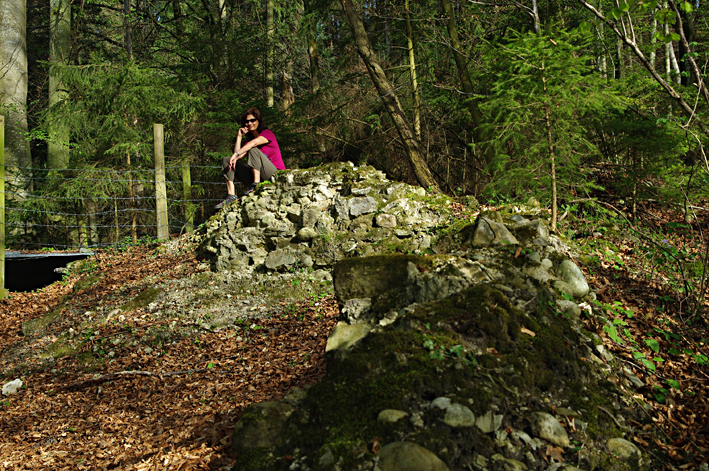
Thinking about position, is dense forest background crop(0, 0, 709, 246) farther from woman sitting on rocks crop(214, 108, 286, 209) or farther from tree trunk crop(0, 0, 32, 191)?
woman sitting on rocks crop(214, 108, 286, 209)

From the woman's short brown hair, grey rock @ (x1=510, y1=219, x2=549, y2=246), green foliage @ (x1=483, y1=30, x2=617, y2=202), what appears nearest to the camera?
grey rock @ (x1=510, y1=219, x2=549, y2=246)

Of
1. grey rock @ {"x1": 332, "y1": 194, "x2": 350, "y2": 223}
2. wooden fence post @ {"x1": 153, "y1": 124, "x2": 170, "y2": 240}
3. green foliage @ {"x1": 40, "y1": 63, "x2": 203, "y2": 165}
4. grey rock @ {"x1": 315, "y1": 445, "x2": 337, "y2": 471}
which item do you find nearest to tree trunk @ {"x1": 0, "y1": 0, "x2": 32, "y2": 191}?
green foliage @ {"x1": 40, "y1": 63, "x2": 203, "y2": 165}

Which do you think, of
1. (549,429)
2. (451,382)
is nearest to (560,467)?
(549,429)

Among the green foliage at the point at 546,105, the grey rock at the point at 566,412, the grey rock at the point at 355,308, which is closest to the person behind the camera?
the grey rock at the point at 566,412

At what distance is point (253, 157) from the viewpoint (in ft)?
22.1

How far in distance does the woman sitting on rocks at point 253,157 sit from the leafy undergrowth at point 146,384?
7.53ft

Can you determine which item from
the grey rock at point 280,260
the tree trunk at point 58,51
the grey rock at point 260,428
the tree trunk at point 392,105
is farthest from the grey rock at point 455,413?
the tree trunk at point 58,51

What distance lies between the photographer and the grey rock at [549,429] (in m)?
2.14

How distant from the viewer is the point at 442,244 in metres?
4.59

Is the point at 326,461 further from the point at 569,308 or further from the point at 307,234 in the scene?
the point at 307,234

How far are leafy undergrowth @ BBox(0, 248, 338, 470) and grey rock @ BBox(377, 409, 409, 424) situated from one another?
97 cm

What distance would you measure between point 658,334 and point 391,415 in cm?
256

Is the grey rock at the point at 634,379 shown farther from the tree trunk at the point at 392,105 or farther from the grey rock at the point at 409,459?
the tree trunk at the point at 392,105

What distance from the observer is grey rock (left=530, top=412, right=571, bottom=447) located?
2139 mm
